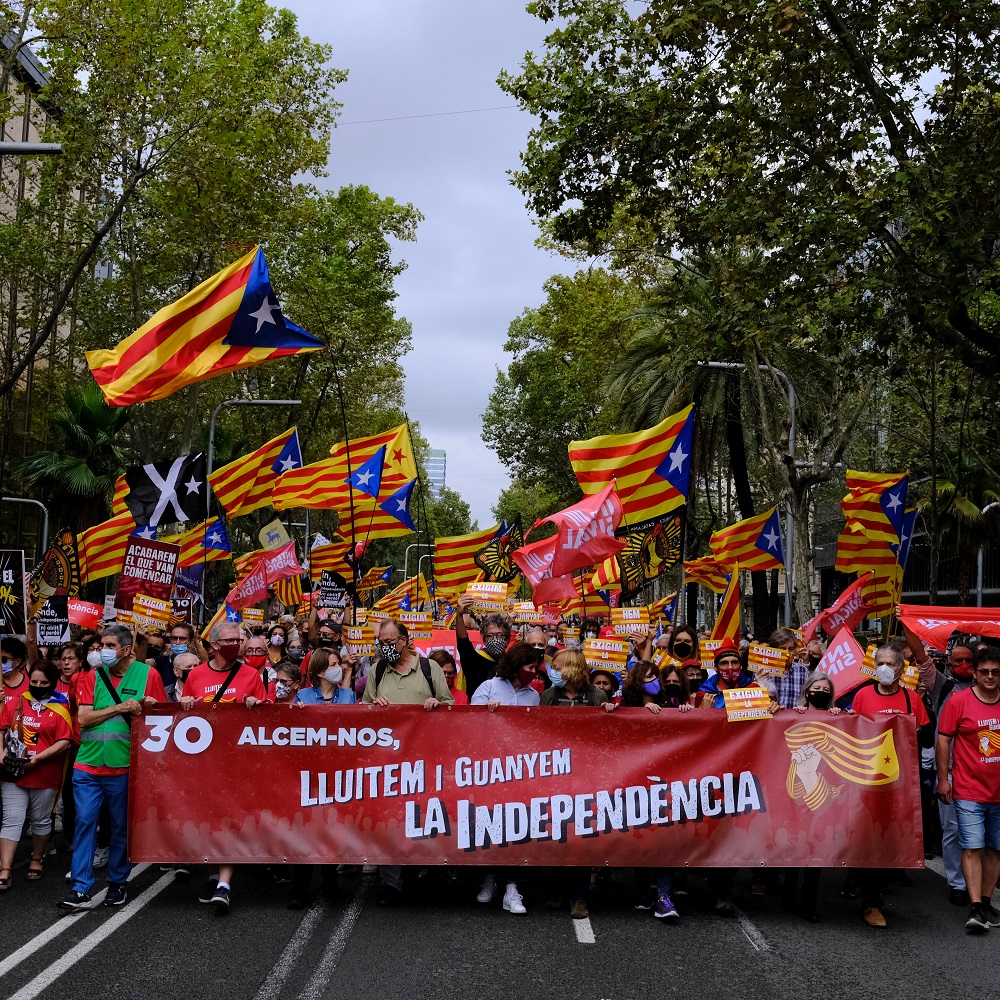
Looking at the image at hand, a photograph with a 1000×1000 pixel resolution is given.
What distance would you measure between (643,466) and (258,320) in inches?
216

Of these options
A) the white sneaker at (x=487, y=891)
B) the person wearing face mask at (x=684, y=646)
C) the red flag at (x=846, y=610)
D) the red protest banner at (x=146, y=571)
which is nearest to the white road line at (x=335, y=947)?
the white sneaker at (x=487, y=891)

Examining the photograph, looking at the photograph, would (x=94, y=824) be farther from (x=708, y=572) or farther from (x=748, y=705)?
(x=708, y=572)

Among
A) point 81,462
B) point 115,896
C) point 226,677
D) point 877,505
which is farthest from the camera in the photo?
point 81,462

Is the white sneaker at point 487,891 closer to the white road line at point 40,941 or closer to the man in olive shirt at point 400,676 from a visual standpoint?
the man in olive shirt at point 400,676

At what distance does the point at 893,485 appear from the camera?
15.3m

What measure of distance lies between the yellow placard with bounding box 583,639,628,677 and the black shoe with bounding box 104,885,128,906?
5.30 m

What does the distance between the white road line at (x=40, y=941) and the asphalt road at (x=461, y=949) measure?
0.06 ft

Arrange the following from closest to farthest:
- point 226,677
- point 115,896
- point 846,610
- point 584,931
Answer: point 584,931, point 115,896, point 226,677, point 846,610

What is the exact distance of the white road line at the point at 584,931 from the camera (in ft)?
23.1

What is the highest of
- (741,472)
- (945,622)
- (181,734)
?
(741,472)

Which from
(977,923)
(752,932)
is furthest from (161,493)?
(977,923)

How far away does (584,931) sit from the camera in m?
7.25

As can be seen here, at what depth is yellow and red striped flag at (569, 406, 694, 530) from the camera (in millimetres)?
14188

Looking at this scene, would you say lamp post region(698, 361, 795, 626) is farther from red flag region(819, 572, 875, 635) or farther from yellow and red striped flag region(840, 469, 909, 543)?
red flag region(819, 572, 875, 635)
